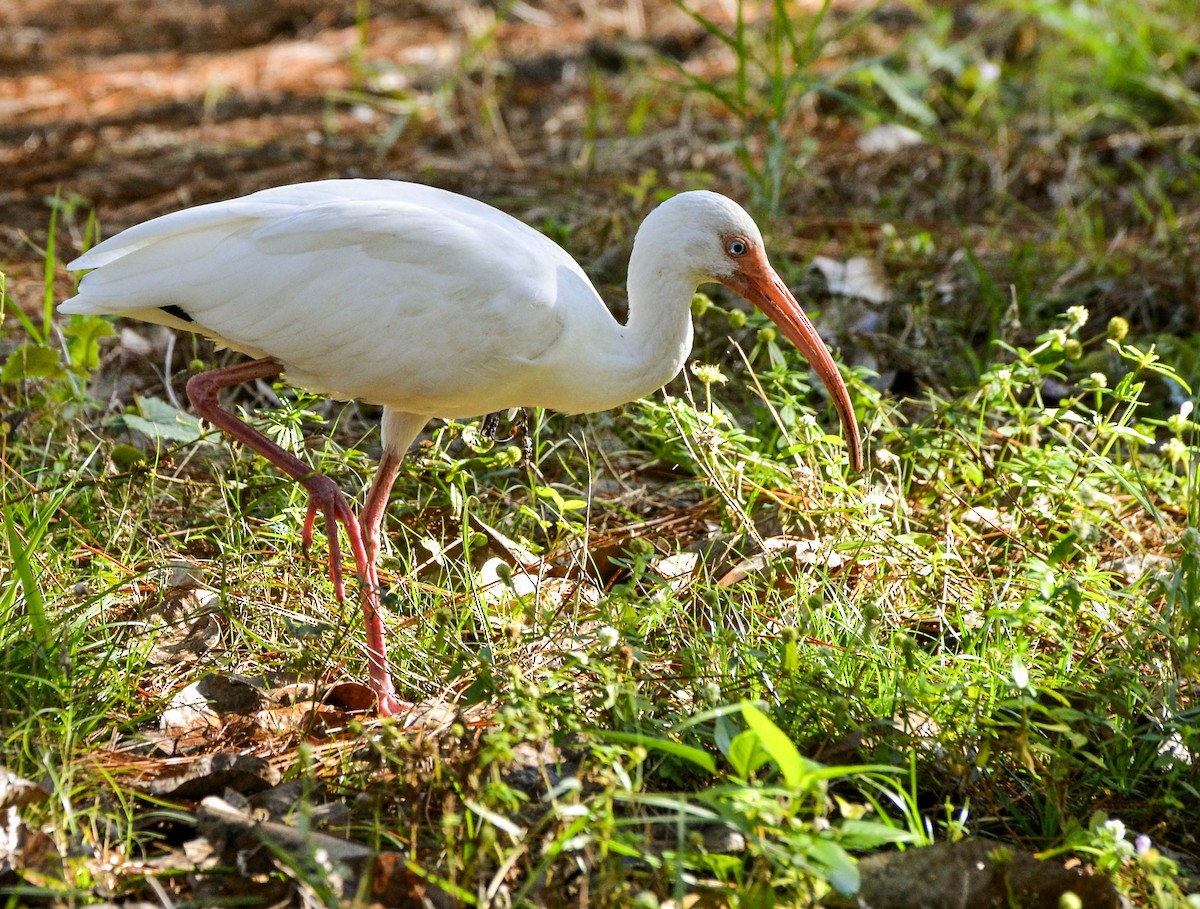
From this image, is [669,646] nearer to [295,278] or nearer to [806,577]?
[806,577]

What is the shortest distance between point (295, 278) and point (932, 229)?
3750 millimetres

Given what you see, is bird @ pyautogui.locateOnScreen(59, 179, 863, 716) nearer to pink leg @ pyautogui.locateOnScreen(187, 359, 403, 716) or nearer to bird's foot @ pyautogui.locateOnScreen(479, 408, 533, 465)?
pink leg @ pyautogui.locateOnScreen(187, 359, 403, 716)

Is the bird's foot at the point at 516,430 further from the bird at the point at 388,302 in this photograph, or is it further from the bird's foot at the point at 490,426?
the bird at the point at 388,302

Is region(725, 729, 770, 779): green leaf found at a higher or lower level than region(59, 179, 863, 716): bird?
lower

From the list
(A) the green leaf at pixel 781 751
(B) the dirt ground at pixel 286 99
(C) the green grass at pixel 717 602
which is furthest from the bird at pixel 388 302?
(B) the dirt ground at pixel 286 99

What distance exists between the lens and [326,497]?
3596mm

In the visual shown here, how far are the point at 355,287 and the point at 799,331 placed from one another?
1290 millimetres

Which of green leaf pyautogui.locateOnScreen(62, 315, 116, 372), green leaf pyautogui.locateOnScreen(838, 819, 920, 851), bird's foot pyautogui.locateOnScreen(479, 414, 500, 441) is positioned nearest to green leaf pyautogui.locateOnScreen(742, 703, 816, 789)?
green leaf pyautogui.locateOnScreen(838, 819, 920, 851)

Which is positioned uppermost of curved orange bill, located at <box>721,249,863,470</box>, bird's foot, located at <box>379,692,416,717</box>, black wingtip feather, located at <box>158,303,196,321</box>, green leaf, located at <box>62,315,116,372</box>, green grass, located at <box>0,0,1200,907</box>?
black wingtip feather, located at <box>158,303,196,321</box>

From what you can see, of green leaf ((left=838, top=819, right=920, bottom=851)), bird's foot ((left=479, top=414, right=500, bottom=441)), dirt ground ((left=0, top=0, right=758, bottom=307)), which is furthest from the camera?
dirt ground ((left=0, top=0, right=758, bottom=307))

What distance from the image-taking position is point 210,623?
374 cm

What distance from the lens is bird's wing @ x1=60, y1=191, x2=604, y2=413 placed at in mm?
3553

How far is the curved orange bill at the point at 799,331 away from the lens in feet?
12.8

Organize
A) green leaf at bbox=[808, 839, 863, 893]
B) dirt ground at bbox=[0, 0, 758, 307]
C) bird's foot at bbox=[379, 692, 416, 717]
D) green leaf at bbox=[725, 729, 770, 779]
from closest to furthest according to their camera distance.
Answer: green leaf at bbox=[808, 839, 863, 893]
green leaf at bbox=[725, 729, 770, 779]
bird's foot at bbox=[379, 692, 416, 717]
dirt ground at bbox=[0, 0, 758, 307]
